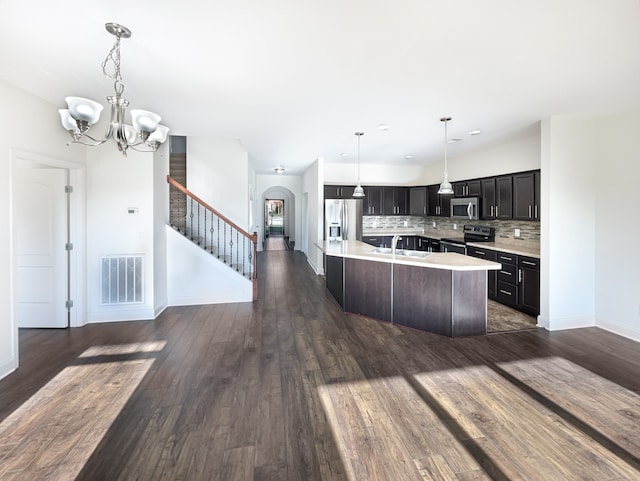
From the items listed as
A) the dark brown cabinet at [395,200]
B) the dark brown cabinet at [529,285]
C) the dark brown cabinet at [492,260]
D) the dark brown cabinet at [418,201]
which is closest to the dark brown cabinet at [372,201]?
the dark brown cabinet at [395,200]

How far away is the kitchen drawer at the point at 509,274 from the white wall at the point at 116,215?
17.2ft

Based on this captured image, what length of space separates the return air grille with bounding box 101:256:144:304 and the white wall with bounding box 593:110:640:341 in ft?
20.0

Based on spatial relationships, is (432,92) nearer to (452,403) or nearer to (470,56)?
(470,56)

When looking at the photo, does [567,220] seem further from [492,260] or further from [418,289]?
[418,289]

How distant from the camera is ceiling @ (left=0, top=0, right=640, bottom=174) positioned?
1.94 m

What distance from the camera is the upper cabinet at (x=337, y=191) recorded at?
7.52 meters

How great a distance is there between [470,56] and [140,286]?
4656 mm

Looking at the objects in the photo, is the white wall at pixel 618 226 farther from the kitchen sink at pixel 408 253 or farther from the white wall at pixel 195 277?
the white wall at pixel 195 277

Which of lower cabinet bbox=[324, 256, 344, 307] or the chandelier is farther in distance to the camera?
lower cabinet bbox=[324, 256, 344, 307]

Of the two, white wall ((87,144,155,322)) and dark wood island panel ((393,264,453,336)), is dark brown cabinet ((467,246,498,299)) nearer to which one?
dark wood island panel ((393,264,453,336))

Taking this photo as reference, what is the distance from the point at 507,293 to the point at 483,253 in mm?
778

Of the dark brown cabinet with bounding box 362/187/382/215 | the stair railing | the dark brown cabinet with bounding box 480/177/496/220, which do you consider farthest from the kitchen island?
the dark brown cabinet with bounding box 362/187/382/215

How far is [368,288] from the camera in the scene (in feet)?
14.9

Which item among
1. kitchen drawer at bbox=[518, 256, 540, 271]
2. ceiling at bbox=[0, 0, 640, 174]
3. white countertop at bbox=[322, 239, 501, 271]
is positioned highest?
ceiling at bbox=[0, 0, 640, 174]
